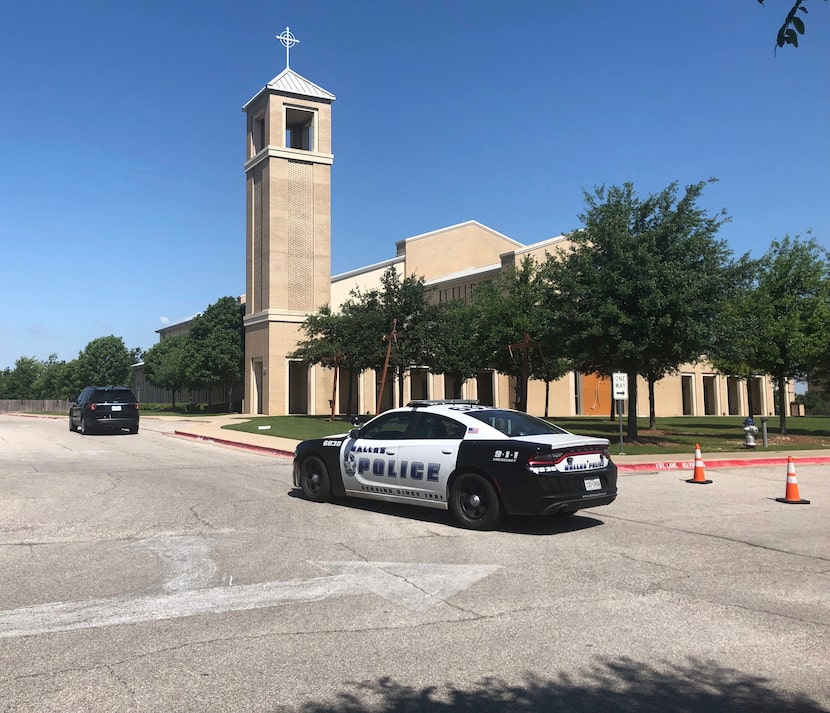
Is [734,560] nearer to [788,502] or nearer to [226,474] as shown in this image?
[788,502]

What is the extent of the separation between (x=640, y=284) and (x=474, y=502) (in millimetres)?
16088

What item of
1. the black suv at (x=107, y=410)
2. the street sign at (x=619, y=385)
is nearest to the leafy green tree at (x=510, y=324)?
the street sign at (x=619, y=385)

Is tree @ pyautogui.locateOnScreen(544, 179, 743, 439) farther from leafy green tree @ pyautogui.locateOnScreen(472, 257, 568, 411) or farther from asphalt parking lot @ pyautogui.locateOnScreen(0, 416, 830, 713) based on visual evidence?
asphalt parking lot @ pyautogui.locateOnScreen(0, 416, 830, 713)

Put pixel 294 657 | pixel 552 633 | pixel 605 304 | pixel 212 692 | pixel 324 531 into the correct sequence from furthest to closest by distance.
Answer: pixel 605 304 → pixel 324 531 → pixel 552 633 → pixel 294 657 → pixel 212 692

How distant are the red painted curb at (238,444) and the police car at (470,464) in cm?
962

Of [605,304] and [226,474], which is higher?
[605,304]

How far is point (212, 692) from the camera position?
156 inches

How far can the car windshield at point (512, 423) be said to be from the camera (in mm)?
9203

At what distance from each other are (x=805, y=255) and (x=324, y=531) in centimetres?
2629

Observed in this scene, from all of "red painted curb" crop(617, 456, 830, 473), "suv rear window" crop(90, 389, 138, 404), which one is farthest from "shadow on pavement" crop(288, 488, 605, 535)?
"suv rear window" crop(90, 389, 138, 404)

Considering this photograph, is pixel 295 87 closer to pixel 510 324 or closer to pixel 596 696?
pixel 510 324

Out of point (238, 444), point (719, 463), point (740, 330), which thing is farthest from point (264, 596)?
point (740, 330)

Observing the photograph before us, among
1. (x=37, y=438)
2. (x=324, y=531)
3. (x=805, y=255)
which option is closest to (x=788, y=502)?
(x=324, y=531)

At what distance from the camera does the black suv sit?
2703 cm
